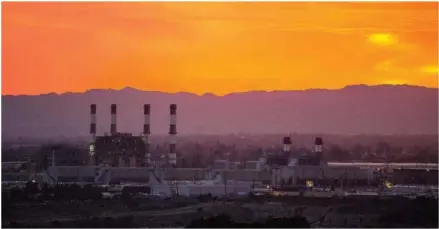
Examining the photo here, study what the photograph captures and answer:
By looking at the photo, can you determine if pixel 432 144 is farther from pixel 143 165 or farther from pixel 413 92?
pixel 143 165

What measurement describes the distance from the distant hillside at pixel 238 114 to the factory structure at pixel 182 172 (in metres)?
0.96

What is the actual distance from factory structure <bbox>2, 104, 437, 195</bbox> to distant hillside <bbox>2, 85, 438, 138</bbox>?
963 millimetres

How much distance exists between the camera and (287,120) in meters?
21.2

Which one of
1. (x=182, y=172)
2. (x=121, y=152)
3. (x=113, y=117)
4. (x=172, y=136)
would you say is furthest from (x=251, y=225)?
(x=113, y=117)

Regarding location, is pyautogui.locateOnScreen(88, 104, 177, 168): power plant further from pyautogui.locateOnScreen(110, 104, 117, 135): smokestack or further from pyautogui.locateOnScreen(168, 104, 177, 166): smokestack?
pyautogui.locateOnScreen(110, 104, 117, 135): smokestack

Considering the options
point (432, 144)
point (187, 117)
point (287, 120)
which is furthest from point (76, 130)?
point (432, 144)

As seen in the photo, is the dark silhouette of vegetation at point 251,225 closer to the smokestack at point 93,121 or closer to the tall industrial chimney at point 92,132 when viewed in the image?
the tall industrial chimney at point 92,132

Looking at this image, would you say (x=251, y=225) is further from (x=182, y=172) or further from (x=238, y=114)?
(x=238, y=114)

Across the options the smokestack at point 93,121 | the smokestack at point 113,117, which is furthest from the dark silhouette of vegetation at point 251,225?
the smokestack at point 113,117

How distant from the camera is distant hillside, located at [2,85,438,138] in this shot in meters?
16.1

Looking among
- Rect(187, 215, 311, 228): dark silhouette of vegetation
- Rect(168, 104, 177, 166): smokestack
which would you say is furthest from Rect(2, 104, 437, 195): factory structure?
Rect(187, 215, 311, 228): dark silhouette of vegetation

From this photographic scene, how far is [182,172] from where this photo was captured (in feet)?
45.7

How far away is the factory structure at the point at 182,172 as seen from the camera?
1242cm

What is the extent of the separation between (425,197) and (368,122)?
9.55 meters
